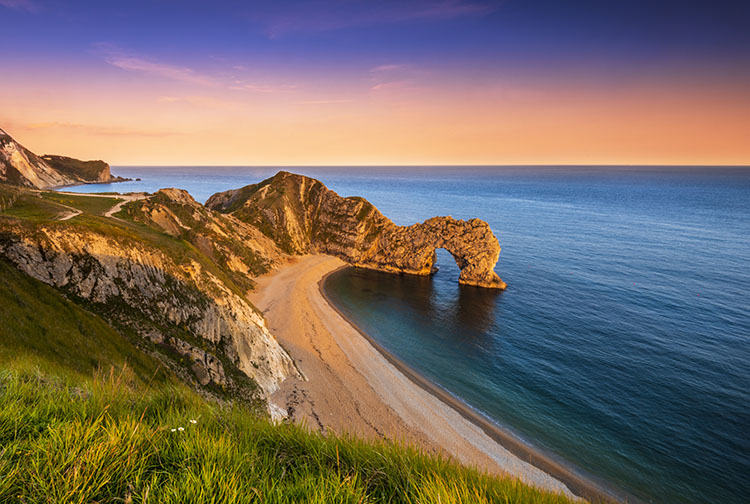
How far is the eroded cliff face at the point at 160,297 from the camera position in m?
21.9

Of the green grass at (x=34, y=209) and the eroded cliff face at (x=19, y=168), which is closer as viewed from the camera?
the green grass at (x=34, y=209)

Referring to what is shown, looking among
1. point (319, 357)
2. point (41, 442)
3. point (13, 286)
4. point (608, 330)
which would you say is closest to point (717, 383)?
point (608, 330)

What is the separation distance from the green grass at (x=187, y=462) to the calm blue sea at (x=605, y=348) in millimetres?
30436

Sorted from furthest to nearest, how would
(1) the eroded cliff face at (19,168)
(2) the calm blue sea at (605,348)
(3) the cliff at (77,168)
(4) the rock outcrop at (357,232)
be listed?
(3) the cliff at (77,168) → (1) the eroded cliff face at (19,168) → (4) the rock outcrop at (357,232) → (2) the calm blue sea at (605,348)

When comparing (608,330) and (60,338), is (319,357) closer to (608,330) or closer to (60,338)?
(60,338)

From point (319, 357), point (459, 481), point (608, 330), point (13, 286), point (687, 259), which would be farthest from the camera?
point (687, 259)

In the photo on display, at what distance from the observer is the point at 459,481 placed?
12.7ft

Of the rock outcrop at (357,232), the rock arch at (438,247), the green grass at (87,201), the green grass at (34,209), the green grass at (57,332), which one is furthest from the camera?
the rock outcrop at (357,232)

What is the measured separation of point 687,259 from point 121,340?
345 feet

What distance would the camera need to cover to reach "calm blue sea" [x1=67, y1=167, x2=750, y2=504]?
85.1ft

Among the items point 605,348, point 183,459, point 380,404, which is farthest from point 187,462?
point 605,348

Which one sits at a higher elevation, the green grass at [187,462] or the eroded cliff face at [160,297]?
the green grass at [187,462]

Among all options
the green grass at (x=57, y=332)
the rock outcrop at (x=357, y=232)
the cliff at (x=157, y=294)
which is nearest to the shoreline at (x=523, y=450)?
the cliff at (x=157, y=294)

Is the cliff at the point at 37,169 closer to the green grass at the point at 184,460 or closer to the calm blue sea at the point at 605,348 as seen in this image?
the calm blue sea at the point at 605,348
